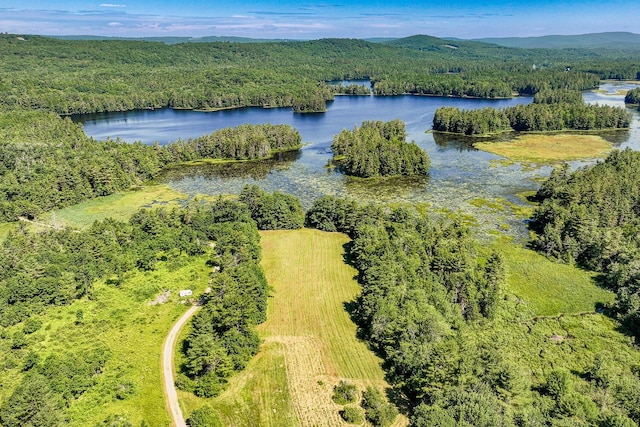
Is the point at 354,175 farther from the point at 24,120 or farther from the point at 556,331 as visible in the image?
the point at 24,120

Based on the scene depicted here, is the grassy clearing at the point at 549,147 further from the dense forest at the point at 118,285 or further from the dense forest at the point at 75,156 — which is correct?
the dense forest at the point at 118,285

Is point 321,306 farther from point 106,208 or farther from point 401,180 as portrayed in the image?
point 401,180

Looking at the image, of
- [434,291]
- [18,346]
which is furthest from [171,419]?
[434,291]

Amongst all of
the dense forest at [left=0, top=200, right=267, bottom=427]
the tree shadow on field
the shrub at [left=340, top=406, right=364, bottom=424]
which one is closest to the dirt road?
the dense forest at [left=0, top=200, right=267, bottom=427]

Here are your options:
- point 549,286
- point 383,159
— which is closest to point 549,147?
point 383,159

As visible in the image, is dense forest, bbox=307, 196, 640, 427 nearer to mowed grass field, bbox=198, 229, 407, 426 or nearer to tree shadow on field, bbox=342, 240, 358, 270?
tree shadow on field, bbox=342, 240, 358, 270
